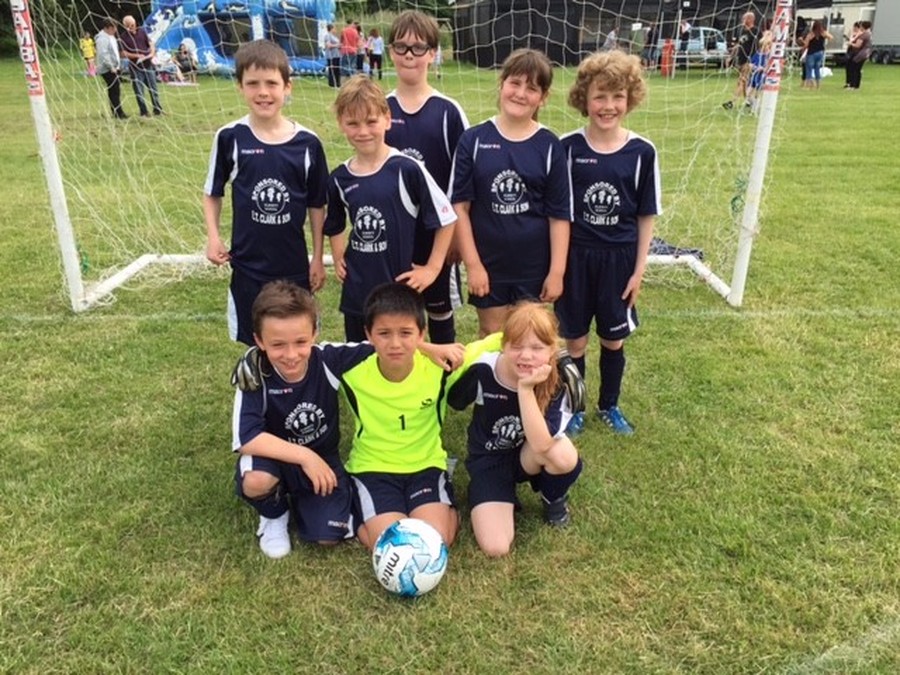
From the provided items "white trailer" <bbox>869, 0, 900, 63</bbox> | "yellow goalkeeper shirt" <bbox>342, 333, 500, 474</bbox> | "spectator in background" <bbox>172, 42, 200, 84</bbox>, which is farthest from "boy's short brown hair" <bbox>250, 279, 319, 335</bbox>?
"white trailer" <bbox>869, 0, 900, 63</bbox>

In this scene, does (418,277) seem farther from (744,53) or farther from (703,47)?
(703,47)

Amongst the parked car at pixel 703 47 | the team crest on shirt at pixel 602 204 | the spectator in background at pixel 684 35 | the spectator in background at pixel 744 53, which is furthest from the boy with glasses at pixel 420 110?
the spectator in background at pixel 684 35

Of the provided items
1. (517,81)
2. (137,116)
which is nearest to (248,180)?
(517,81)

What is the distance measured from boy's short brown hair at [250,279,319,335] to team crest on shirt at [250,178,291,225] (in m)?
0.48

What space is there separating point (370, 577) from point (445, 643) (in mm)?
Answer: 372

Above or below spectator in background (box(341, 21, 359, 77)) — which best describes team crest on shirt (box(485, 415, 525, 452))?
below

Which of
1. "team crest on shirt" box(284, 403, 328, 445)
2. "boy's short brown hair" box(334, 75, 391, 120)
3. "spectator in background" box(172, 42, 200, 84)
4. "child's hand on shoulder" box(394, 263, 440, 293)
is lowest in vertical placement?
"team crest on shirt" box(284, 403, 328, 445)

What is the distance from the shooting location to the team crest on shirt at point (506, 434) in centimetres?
261

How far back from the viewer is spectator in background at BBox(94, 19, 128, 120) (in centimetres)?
674

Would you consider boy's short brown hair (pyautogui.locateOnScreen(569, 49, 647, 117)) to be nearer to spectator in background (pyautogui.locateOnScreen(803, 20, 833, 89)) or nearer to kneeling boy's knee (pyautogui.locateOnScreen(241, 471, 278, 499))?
kneeling boy's knee (pyautogui.locateOnScreen(241, 471, 278, 499))

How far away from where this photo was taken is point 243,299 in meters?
3.02

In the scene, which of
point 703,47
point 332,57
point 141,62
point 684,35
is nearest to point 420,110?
point 332,57

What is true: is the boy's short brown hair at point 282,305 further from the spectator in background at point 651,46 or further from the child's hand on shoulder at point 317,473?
the spectator in background at point 651,46

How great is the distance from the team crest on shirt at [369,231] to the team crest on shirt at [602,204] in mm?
Answer: 830
